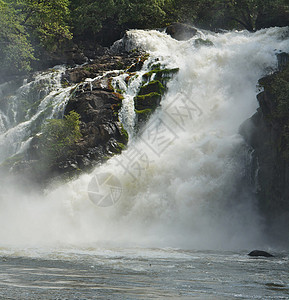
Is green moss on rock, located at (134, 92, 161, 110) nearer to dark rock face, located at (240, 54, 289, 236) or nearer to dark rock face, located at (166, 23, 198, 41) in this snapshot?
dark rock face, located at (240, 54, 289, 236)

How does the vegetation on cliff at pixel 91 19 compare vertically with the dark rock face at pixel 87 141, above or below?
above

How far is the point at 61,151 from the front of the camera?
78.7 feet

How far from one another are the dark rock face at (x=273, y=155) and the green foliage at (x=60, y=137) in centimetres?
970

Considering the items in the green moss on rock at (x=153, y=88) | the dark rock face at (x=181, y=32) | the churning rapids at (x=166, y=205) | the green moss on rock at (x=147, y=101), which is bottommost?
the churning rapids at (x=166, y=205)

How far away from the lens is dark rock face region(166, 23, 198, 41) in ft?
116

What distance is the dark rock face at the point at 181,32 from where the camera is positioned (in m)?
35.5

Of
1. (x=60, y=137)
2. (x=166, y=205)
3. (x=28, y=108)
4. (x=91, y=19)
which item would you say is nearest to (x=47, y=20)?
(x=91, y=19)

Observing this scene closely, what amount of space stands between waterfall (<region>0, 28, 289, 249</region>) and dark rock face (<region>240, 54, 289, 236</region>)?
71 centimetres

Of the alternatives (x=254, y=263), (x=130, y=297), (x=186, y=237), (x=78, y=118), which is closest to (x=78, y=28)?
(x=78, y=118)

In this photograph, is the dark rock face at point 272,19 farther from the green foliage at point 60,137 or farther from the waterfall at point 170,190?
the green foliage at point 60,137

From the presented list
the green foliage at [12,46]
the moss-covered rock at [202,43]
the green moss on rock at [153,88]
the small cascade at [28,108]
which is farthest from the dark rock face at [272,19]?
the green foliage at [12,46]

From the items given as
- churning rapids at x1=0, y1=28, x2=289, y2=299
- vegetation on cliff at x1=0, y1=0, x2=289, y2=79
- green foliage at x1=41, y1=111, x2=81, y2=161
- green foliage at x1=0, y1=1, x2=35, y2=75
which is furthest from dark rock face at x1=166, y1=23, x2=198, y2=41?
green foliage at x1=41, y1=111, x2=81, y2=161

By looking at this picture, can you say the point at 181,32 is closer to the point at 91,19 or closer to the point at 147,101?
the point at 91,19

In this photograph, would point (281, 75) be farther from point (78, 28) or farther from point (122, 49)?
point (78, 28)
